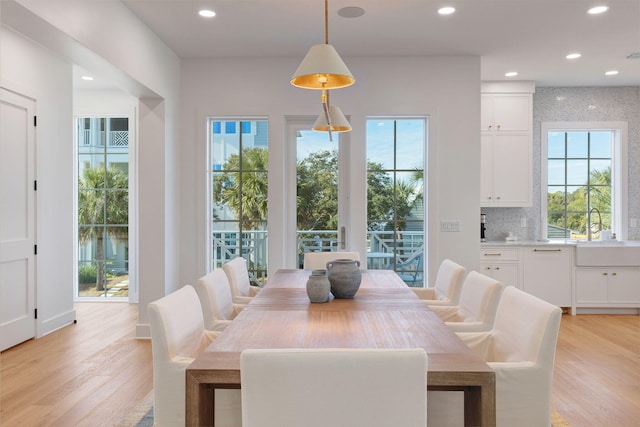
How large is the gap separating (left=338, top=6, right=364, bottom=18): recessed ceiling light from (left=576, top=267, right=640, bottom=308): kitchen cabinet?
12.8ft

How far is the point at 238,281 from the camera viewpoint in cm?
327

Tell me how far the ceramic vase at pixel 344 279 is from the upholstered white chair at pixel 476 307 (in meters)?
0.54

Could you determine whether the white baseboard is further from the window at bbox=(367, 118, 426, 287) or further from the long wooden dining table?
the window at bbox=(367, 118, 426, 287)

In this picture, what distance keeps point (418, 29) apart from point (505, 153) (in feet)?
7.21

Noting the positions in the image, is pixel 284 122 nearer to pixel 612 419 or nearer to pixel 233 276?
pixel 233 276

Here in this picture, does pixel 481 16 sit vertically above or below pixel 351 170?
above

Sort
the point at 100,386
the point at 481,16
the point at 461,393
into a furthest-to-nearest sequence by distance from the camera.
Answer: the point at 481,16
the point at 100,386
the point at 461,393

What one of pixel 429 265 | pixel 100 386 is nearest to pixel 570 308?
pixel 429 265

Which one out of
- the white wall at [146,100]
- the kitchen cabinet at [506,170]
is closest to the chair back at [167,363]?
the white wall at [146,100]

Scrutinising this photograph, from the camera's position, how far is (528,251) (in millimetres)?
5344

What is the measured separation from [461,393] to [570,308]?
172 inches

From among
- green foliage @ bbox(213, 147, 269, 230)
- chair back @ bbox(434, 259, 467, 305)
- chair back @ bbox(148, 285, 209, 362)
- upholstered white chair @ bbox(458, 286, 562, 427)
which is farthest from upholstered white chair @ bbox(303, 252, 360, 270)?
upholstered white chair @ bbox(458, 286, 562, 427)

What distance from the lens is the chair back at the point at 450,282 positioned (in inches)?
117

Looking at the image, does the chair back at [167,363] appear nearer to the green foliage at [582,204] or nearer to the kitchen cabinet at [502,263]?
the kitchen cabinet at [502,263]
